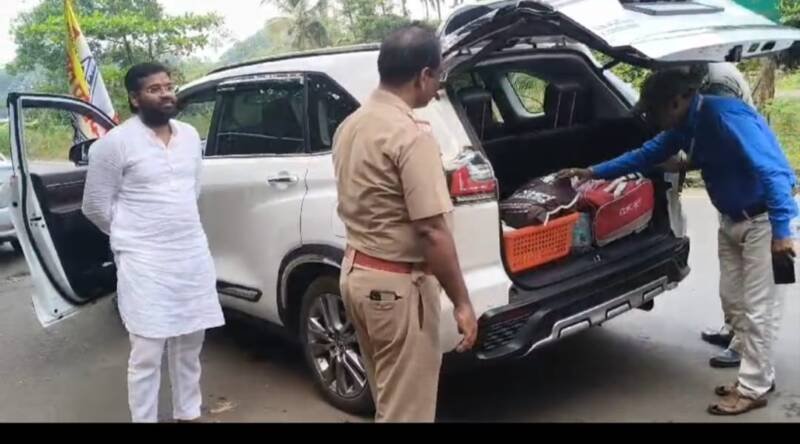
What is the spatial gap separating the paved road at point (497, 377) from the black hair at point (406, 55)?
59.9 inches

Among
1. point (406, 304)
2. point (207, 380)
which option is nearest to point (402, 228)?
point (406, 304)

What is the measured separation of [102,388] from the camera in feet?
14.7

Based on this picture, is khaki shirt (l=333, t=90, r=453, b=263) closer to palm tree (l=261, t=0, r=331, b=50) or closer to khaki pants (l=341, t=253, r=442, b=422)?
khaki pants (l=341, t=253, r=442, b=422)

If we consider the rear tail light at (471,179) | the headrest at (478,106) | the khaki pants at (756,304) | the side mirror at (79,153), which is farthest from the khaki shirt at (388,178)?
the side mirror at (79,153)

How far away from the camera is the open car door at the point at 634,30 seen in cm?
312

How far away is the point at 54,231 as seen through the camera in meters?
4.31

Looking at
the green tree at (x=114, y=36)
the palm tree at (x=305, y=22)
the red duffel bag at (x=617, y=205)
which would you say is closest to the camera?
the red duffel bag at (x=617, y=205)

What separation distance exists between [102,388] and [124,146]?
5.74ft

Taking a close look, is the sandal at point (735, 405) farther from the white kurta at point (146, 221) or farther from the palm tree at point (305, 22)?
the palm tree at point (305, 22)

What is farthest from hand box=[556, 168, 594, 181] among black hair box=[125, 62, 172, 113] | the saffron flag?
the saffron flag

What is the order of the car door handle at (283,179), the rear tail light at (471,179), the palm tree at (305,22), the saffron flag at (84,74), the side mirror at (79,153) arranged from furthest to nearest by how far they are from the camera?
the palm tree at (305,22) → the saffron flag at (84,74) → the side mirror at (79,153) → the car door handle at (283,179) → the rear tail light at (471,179)

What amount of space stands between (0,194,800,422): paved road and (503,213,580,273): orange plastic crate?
580mm

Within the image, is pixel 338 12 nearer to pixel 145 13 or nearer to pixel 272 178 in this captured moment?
pixel 145 13

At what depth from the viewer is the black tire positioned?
12.5 feet
